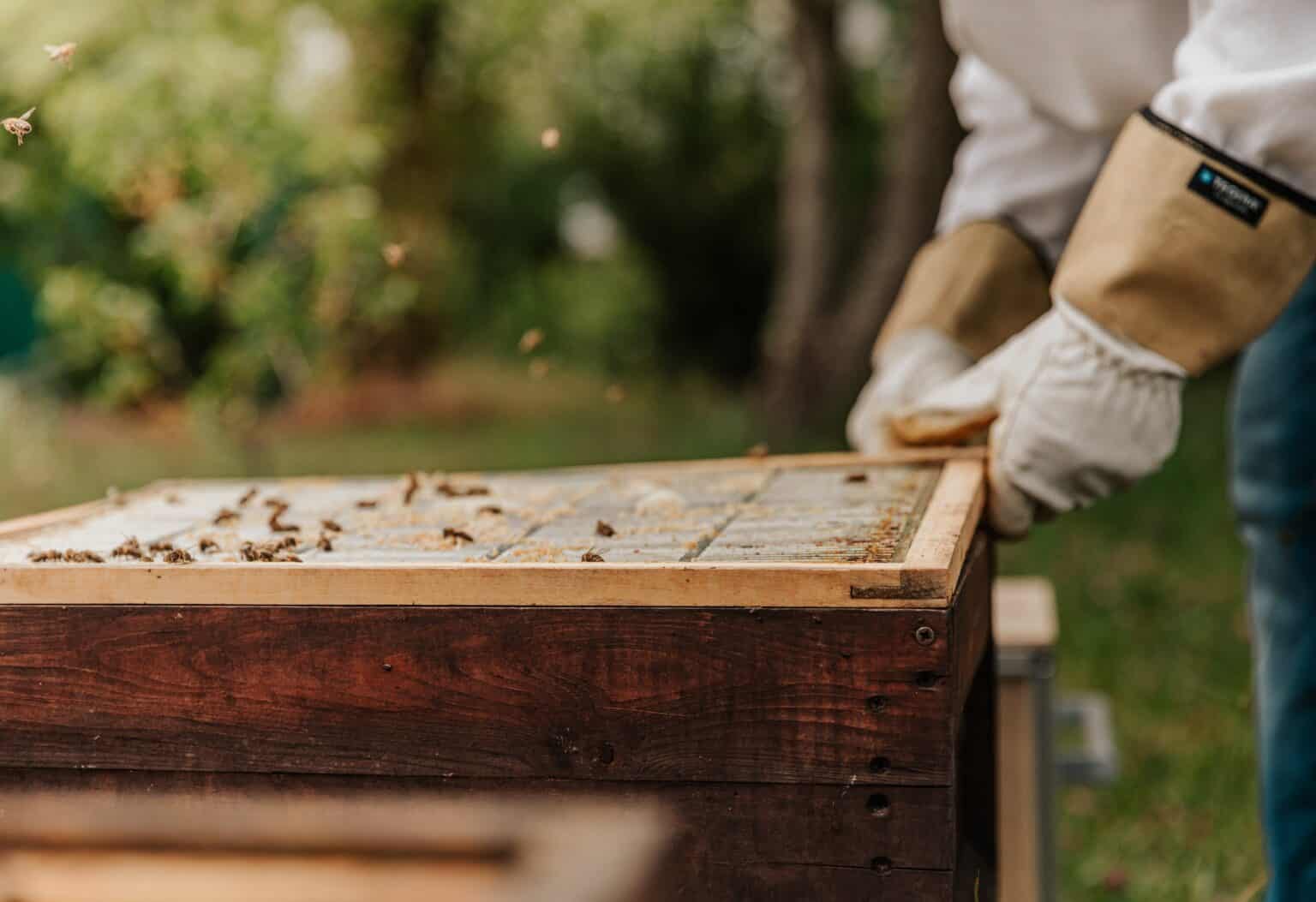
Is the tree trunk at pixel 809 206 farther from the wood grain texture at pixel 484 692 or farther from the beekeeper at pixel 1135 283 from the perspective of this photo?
the wood grain texture at pixel 484 692

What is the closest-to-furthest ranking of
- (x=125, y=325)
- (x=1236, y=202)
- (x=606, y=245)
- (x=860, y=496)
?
1. (x=1236, y=202)
2. (x=860, y=496)
3. (x=125, y=325)
4. (x=606, y=245)

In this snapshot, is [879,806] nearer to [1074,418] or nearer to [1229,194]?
[1074,418]

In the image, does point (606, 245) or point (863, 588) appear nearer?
point (863, 588)

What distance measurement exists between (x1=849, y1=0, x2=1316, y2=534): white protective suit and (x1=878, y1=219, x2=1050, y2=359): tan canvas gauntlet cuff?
21cm

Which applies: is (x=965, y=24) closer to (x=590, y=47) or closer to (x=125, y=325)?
(x=125, y=325)

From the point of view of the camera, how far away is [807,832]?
1457 millimetres

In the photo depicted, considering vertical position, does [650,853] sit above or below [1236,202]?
below

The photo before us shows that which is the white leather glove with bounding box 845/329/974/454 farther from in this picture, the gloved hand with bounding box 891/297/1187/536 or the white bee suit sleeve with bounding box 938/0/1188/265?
the gloved hand with bounding box 891/297/1187/536

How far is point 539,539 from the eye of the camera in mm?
1759

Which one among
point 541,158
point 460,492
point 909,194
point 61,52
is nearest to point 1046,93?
point 460,492

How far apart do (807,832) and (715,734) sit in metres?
0.14

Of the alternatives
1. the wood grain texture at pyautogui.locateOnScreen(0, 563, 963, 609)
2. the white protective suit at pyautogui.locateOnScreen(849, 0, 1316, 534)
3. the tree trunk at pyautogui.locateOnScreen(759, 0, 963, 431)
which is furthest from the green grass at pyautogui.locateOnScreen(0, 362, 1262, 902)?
the wood grain texture at pyautogui.locateOnScreen(0, 563, 963, 609)

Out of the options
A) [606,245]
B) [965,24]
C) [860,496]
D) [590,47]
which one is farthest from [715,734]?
[590,47]

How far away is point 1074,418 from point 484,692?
0.91m
